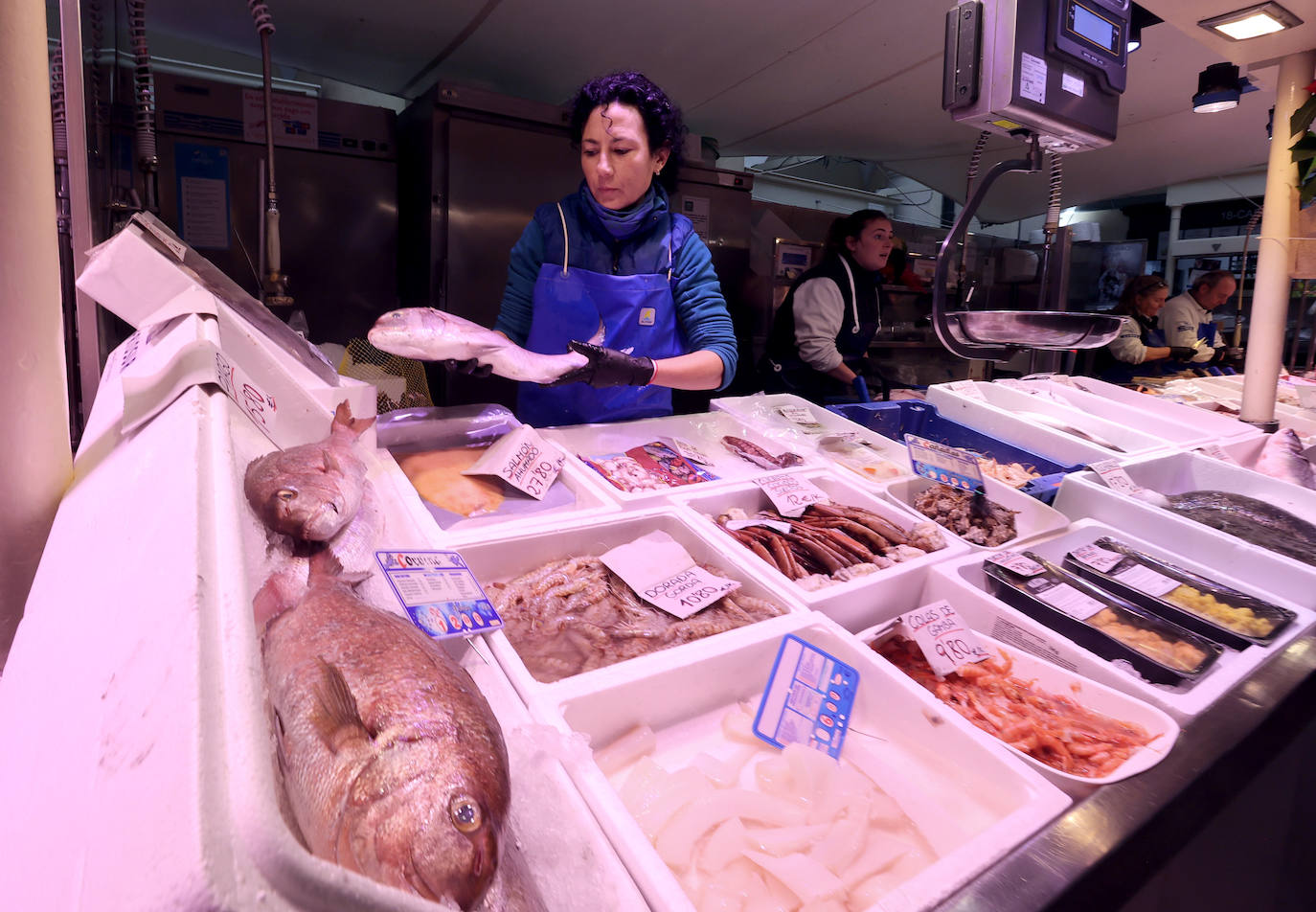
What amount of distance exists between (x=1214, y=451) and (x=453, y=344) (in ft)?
9.55

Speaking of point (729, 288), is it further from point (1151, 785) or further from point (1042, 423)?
point (1151, 785)

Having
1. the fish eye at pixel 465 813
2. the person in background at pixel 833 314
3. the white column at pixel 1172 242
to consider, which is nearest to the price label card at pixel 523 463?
the fish eye at pixel 465 813

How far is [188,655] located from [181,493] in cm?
26

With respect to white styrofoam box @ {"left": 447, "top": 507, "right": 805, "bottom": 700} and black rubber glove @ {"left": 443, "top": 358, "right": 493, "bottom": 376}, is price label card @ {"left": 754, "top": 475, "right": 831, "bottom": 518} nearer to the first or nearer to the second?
white styrofoam box @ {"left": 447, "top": 507, "right": 805, "bottom": 700}

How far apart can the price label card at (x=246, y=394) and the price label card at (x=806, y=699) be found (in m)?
0.97

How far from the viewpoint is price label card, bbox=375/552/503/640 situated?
3.15 ft

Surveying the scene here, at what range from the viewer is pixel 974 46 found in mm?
1764

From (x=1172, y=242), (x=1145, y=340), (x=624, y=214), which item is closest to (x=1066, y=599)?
(x=624, y=214)

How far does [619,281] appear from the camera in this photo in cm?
271

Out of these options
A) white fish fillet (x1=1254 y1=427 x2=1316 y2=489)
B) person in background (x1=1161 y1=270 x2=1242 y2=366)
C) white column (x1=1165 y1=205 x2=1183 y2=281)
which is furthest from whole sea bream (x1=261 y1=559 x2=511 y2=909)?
white column (x1=1165 y1=205 x2=1183 y2=281)

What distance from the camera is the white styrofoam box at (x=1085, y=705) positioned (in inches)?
40.0

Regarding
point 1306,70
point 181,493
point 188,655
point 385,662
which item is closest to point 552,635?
point 385,662

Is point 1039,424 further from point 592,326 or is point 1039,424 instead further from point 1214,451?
point 592,326

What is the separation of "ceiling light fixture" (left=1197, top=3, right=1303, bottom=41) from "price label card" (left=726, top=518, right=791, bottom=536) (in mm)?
2512
